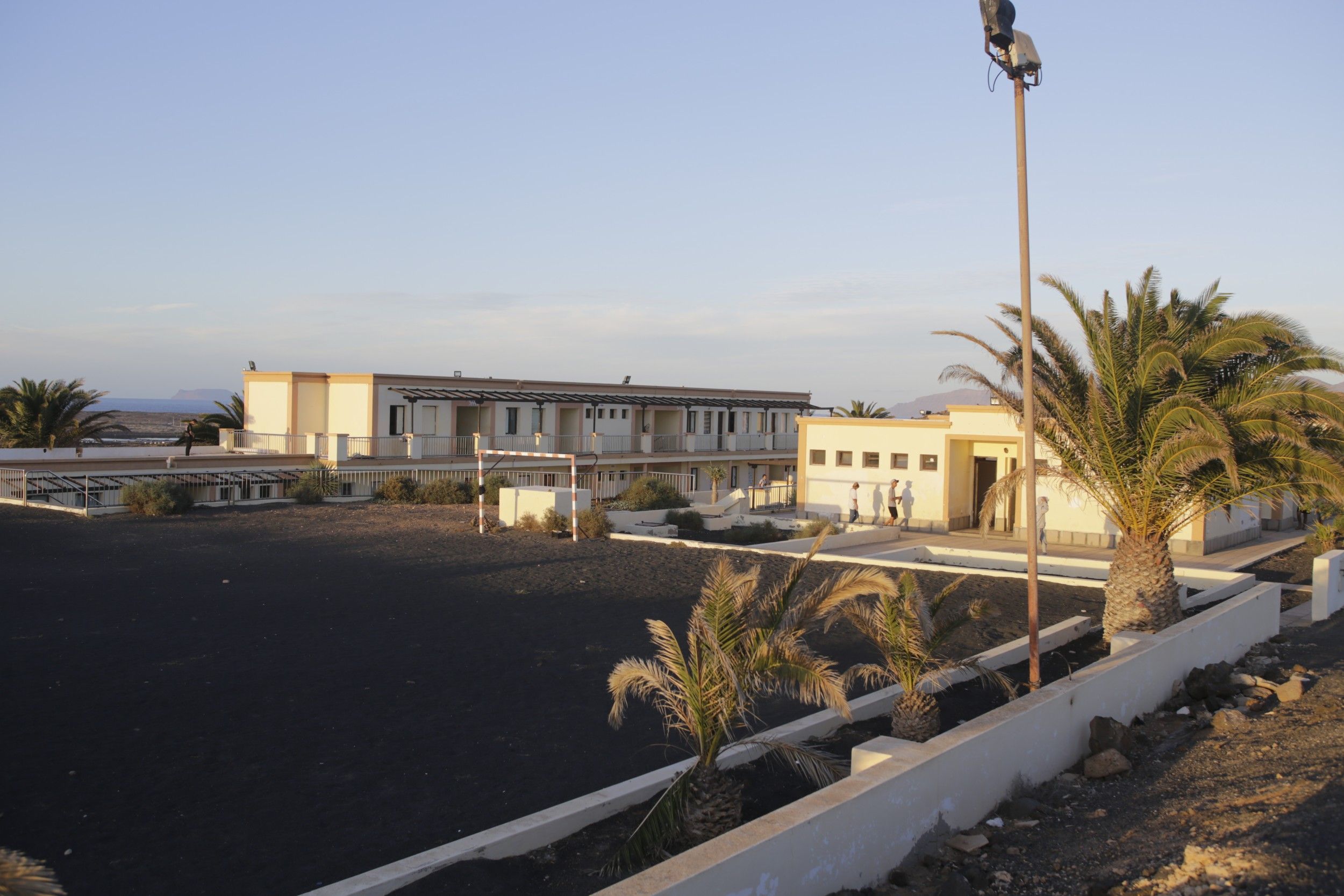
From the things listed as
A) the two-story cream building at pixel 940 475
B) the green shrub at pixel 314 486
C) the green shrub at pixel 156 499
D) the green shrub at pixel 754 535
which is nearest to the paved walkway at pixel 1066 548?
the two-story cream building at pixel 940 475

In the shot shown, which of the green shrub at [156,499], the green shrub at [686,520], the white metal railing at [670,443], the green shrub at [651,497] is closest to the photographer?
the green shrub at [156,499]

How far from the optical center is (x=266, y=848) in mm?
5965

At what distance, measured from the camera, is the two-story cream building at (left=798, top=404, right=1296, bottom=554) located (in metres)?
25.6

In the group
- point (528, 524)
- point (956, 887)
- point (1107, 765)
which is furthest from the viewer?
point (528, 524)

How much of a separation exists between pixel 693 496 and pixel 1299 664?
75.7ft

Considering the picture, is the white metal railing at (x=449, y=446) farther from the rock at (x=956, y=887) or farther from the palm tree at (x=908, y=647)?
the rock at (x=956, y=887)

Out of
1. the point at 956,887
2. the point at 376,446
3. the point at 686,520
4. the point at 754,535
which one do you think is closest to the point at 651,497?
the point at 686,520

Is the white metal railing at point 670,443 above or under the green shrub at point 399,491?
above

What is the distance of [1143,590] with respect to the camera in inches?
500

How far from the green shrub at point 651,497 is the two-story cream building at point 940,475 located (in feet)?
17.5

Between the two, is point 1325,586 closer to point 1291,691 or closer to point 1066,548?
point 1291,691

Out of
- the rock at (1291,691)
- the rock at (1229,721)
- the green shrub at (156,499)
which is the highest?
the green shrub at (156,499)

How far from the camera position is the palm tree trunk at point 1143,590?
1262cm

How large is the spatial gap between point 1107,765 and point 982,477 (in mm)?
22543
